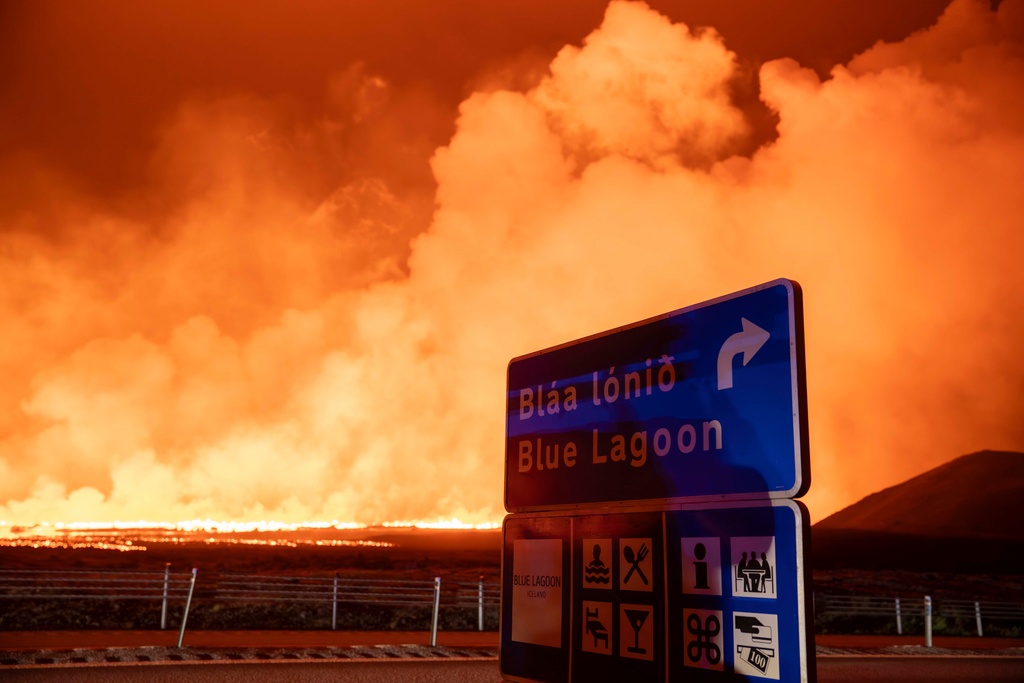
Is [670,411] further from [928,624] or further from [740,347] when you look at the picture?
[928,624]

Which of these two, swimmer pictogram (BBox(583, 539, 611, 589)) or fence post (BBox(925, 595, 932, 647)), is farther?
fence post (BBox(925, 595, 932, 647))

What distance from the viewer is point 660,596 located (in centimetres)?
310

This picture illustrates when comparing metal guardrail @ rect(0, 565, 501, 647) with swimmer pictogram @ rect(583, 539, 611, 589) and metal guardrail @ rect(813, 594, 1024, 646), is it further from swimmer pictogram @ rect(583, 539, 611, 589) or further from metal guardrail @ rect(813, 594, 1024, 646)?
swimmer pictogram @ rect(583, 539, 611, 589)

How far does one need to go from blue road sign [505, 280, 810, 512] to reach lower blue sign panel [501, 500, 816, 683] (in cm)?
10

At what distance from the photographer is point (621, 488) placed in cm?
337

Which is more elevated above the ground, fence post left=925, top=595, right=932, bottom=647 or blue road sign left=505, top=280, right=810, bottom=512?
blue road sign left=505, top=280, right=810, bottom=512

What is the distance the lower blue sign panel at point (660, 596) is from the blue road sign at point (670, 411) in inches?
3.8

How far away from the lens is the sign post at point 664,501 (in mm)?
2664

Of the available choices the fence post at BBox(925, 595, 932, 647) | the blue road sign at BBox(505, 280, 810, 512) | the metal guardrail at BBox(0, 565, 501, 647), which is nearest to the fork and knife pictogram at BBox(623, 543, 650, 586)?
the blue road sign at BBox(505, 280, 810, 512)

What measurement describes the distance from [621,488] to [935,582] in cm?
6567

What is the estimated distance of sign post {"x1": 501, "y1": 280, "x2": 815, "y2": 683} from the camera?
266 centimetres

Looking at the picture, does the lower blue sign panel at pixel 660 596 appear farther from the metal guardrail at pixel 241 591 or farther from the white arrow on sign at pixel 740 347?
the metal guardrail at pixel 241 591

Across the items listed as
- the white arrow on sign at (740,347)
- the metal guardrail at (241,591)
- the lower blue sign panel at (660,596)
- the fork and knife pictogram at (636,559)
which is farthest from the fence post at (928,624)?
the white arrow on sign at (740,347)

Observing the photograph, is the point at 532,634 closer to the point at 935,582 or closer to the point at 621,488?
the point at 621,488
